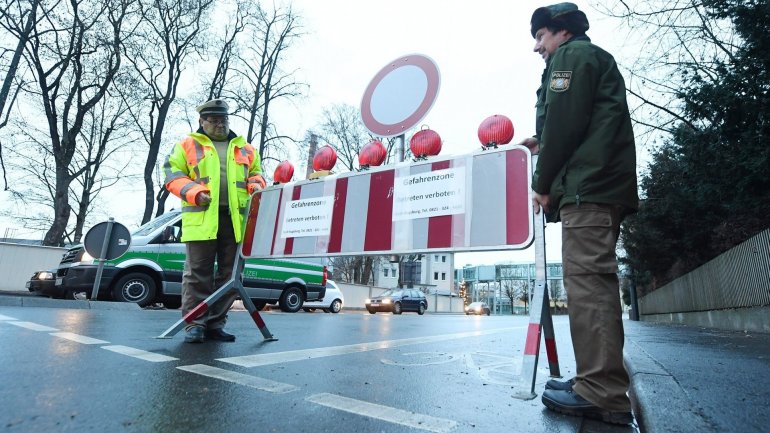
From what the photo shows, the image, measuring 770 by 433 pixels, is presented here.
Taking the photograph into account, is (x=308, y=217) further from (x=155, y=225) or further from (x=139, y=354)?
(x=155, y=225)

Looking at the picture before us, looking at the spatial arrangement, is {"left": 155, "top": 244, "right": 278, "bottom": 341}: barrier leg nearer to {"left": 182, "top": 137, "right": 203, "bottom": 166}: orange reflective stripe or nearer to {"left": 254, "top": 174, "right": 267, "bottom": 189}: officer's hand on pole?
{"left": 254, "top": 174, "right": 267, "bottom": 189}: officer's hand on pole

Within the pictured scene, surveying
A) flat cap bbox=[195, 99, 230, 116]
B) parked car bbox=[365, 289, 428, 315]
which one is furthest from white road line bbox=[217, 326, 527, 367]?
parked car bbox=[365, 289, 428, 315]

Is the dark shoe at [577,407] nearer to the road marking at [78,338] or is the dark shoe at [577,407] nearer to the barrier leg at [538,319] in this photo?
the barrier leg at [538,319]

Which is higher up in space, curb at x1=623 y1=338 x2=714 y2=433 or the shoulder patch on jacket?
the shoulder patch on jacket

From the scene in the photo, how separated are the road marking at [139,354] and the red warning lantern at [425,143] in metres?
2.17

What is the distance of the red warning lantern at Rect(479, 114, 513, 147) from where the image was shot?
303 centimetres

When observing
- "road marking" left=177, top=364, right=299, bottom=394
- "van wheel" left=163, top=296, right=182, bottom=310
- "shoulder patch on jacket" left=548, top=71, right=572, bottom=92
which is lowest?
"road marking" left=177, top=364, right=299, bottom=394

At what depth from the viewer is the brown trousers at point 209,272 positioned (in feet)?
13.2

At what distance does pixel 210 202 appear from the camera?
3918 mm

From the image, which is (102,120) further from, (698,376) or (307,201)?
(698,376)

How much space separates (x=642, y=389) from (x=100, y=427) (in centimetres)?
228

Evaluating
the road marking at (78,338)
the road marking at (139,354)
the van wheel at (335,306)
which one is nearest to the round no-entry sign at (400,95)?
the road marking at (139,354)

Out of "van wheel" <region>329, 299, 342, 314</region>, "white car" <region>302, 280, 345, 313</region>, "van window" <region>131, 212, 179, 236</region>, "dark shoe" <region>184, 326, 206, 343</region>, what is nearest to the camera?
"dark shoe" <region>184, 326, 206, 343</region>

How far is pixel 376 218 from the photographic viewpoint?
3.57m
